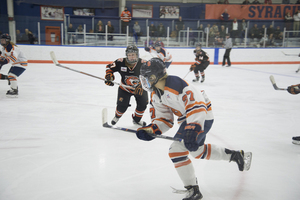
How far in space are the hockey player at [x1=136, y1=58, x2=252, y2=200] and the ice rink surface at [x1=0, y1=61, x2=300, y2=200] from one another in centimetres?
28

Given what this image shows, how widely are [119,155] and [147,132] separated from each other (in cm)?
88

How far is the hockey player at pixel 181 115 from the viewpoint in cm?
162

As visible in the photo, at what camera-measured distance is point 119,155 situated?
102 inches

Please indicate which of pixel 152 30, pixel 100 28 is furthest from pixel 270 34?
pixel 100 28

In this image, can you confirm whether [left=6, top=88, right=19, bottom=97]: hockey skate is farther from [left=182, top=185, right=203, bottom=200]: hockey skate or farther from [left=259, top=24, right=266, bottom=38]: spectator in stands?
[left=259, top=24, right=266, bottom=38]: spectator in stands

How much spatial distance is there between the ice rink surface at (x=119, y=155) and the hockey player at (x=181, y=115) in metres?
0.28

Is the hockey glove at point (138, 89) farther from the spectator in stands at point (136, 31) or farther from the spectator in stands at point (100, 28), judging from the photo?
the spectator in stands at point (100, 28)

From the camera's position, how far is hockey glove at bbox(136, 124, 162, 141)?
178cm

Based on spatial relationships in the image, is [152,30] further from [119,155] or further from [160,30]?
[119,155]

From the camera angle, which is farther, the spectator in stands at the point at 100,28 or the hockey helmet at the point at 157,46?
the spectator in stands at the point at 100,28

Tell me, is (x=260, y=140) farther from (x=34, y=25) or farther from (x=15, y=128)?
(x=34, y=25)

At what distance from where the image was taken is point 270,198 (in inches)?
73.6

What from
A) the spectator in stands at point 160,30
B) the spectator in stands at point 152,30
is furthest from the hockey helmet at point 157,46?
the spectator in stands at point 160,30

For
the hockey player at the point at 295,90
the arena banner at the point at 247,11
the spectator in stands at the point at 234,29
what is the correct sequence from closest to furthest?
1. the hockey player at the point at 295,90
2. the spectator in stands at the point at 234,29
3. the arena banner at the point at 247,11
